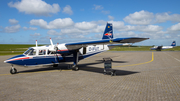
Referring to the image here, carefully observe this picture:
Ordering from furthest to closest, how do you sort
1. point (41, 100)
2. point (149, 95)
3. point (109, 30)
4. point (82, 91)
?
point (109, 30) → point (82, 91) → point (149, 95) → point (41, 100)

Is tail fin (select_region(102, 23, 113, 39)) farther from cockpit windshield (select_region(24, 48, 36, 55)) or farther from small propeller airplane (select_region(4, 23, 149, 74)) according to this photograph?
cockpit windshield (select_region(24, 48, 36, 55))

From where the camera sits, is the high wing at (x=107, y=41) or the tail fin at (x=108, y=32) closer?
the high wing at (x=107, y=41)

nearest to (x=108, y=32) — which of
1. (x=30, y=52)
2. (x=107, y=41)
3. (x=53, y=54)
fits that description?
(x=107, y=41)

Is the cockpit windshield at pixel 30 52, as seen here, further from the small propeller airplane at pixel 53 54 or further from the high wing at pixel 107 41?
the high wing at pixel 107 41

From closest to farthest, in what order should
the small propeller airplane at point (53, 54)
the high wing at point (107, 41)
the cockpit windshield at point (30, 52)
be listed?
the high wing at point (107, 41) < the small propeller airplane at point (53, 54) < the cockpit windshield at point (30, 52)

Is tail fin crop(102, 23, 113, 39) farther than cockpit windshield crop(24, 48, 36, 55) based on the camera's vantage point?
Yes

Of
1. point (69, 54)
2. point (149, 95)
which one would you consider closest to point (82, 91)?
point (149, 95)

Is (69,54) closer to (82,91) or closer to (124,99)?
(82,91)

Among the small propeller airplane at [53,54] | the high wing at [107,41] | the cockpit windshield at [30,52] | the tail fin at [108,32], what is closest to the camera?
the high wing at [107,41]

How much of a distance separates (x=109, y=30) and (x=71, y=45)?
28.5 ft

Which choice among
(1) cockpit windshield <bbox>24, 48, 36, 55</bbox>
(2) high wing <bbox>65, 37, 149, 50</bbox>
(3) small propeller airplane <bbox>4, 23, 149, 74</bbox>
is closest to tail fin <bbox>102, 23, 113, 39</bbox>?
(3) small propeller airplane <bbox>4, 23, 149, 74</bbox>

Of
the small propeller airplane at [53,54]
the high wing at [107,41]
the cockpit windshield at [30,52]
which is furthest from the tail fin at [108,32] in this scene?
the cockpit windshield at [30,52]

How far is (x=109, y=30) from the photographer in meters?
21.2

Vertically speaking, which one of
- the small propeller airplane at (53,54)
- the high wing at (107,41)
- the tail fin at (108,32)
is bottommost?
the small propeller airplane at (53,54)
